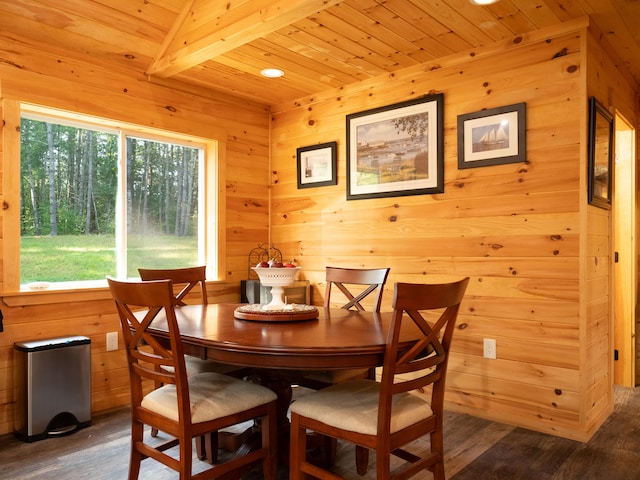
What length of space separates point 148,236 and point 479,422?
261 centimetres

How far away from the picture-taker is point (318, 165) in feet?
13.5

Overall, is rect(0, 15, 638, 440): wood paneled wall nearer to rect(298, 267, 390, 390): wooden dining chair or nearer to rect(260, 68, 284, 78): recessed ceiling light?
rect(260, 68, 284, 78): recessed ceiling light

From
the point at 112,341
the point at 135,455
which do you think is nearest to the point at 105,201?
the point at 112,341

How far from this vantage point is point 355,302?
2.86 metres

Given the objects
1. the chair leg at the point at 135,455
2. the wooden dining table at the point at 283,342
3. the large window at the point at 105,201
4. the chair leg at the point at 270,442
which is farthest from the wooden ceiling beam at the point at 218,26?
the chair leg at the point at 135,455

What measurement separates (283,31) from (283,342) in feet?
6.47

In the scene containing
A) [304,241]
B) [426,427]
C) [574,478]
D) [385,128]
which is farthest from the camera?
[304,241]

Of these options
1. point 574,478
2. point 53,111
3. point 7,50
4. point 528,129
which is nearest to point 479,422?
point 574,478

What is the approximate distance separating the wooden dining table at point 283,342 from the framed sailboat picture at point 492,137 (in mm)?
1295

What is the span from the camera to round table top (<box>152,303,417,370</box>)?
5.75ft

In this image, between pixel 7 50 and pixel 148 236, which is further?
pixel 148 236

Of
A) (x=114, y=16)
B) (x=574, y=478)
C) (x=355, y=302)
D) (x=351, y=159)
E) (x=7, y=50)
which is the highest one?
(x=114, y=16)

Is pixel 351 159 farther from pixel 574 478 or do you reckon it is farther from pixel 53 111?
pixel 574 478

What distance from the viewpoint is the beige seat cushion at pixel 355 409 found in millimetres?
1798
